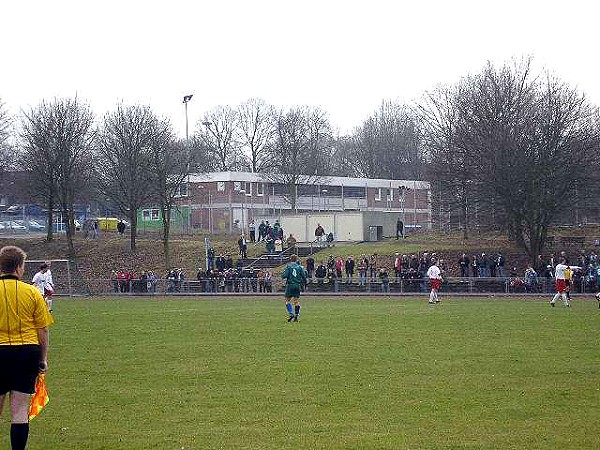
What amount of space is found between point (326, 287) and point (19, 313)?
43.2m

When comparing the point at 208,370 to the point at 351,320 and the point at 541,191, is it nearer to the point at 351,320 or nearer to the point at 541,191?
the point at 351,320

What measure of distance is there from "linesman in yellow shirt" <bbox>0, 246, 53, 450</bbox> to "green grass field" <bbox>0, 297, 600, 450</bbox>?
5.36ft

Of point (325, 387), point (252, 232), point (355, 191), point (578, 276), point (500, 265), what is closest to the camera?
point (325, 387)

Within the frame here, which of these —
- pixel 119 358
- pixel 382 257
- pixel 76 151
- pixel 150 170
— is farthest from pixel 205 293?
pixel 119 358

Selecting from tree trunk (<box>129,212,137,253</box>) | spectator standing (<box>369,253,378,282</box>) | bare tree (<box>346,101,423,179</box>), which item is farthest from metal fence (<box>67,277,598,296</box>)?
bare tree (<box>346,101,423,179</box>)

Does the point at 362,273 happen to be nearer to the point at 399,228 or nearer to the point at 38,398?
the point at 399,228

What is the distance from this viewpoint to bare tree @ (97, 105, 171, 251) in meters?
69.3

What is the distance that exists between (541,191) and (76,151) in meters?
34.8

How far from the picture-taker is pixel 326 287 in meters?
52.2

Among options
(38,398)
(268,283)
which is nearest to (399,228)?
(268,283)

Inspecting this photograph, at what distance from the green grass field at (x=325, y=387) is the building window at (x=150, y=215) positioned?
60.8 meters

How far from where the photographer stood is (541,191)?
55.9 meters

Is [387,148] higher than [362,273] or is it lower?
higher

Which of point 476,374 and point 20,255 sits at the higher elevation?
point 20,255
